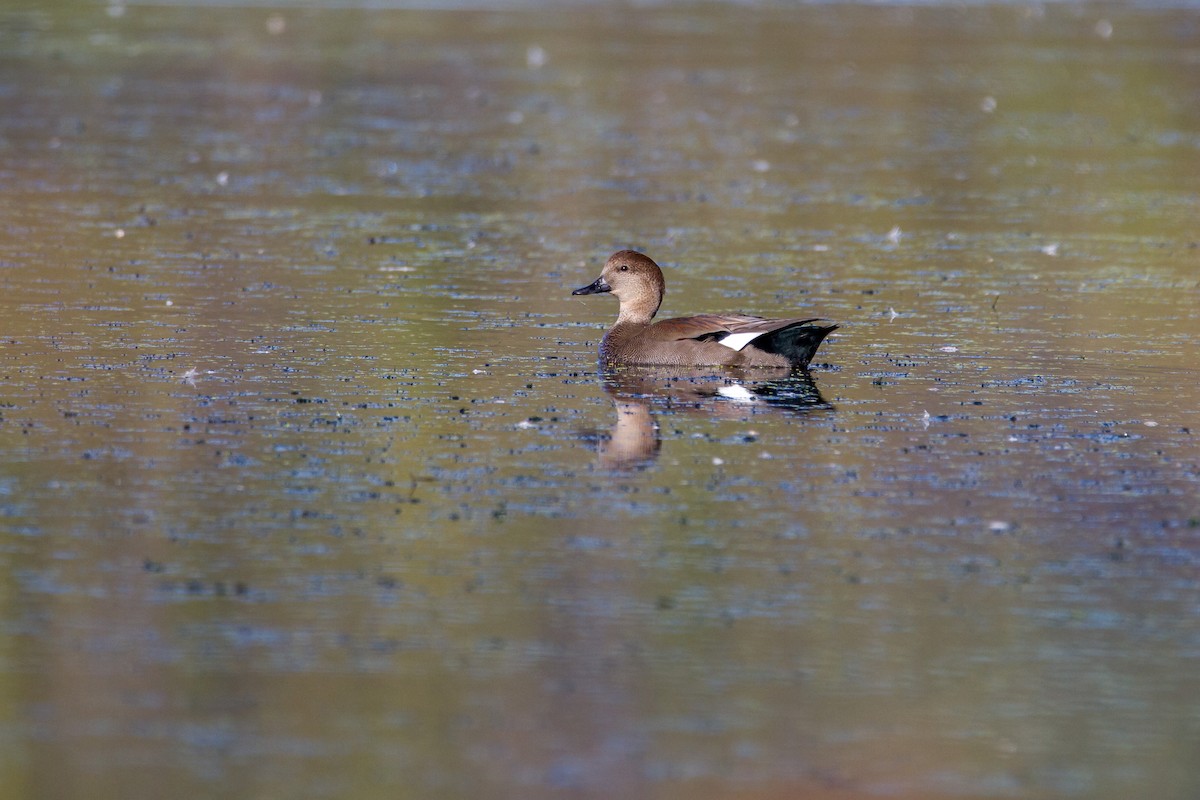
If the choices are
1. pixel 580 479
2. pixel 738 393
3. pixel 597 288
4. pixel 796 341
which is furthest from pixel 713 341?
pixel 580 479

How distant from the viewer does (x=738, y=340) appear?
11.2m

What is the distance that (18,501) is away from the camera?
8.07 meters

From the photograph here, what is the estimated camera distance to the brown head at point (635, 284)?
1218 cm

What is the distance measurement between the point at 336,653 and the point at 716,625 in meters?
1.29

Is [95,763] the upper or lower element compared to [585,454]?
lower

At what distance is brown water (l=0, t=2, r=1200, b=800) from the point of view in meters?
5.79

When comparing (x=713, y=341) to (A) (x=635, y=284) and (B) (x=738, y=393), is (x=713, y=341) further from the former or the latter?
(A) (x=635, y=284)

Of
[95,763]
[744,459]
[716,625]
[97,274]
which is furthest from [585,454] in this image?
[97,274]

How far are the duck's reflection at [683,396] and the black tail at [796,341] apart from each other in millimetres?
114

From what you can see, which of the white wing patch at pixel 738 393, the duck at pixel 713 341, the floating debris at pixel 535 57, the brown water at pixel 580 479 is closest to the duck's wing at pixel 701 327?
the duck at pixel 713 341

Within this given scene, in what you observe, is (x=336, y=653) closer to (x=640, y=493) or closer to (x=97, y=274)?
(x=640, y=493)

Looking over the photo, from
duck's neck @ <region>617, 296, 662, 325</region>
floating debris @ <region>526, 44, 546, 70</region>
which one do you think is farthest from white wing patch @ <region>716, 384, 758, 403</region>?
floating debris @ <region>526, 44, 546, 70</region>

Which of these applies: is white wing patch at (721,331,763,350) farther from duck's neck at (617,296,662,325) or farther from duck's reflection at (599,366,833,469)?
duck's neck at (617,296,662,325)

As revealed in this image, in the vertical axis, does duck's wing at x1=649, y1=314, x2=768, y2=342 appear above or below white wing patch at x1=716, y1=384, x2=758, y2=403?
above
